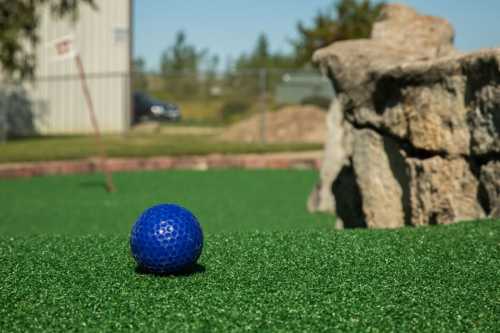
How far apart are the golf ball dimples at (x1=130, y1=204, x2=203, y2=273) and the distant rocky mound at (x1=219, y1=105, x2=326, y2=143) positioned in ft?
61.8

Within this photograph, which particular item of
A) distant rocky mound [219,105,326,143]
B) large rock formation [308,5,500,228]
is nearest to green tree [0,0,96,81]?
distant rocky mound [219,105,326,143]

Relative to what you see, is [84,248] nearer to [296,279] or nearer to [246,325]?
[296,279]

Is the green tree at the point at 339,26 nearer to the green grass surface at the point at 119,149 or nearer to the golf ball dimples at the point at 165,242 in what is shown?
the green grass surface at the point at 119,149

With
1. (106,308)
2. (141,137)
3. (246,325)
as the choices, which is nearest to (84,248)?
(106,308)

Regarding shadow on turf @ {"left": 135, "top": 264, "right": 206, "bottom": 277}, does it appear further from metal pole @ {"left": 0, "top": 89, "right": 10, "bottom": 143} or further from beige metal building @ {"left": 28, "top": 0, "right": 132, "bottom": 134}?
beige metal building @ {"left": 28, "top": 0, "right": 132, "bottom": 134}

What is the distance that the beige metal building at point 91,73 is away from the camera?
1072 inches

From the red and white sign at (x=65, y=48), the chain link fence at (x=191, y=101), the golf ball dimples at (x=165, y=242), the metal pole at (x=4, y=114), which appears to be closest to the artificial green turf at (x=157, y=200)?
the red and white sign at (x=65, y=48)

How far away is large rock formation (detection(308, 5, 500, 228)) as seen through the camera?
623 cm

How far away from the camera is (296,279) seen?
4.32 m

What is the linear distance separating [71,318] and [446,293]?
6.49ft

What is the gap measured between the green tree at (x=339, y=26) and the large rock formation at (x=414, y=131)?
22114mm

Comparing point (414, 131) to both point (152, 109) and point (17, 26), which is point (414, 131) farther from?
point (152, 109)

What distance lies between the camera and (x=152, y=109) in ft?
111

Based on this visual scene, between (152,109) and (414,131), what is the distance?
27861 millimetres
